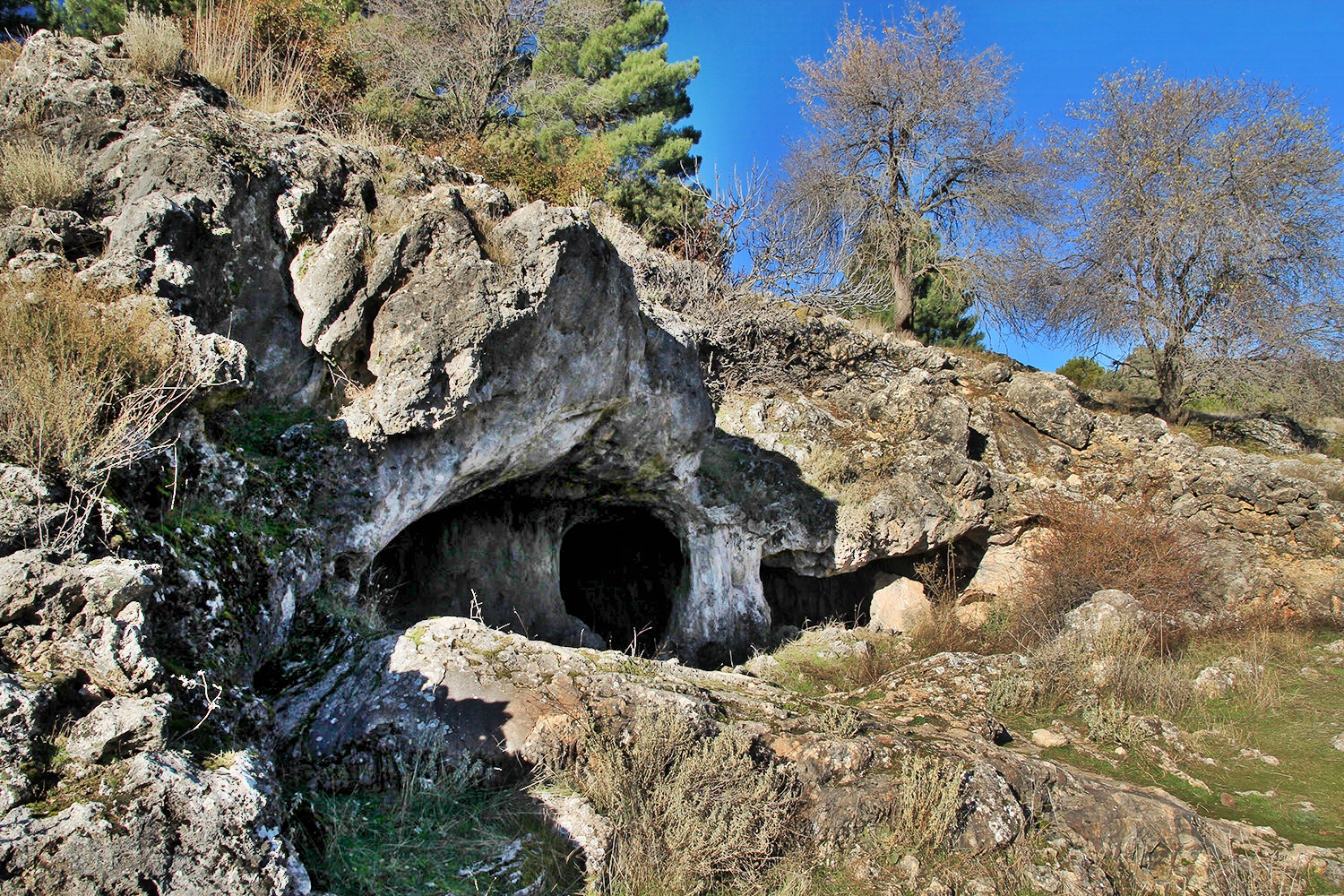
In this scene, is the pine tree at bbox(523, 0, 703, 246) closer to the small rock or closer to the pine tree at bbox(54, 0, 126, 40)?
the pine tree at bbox(54, 0, 126, 40)

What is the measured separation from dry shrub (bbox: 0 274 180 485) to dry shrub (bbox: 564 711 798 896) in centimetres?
286

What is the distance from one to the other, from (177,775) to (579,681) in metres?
2.64

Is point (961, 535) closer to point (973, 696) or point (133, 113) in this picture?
point (973, 696)

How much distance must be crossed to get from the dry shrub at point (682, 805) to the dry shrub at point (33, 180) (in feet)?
16.2

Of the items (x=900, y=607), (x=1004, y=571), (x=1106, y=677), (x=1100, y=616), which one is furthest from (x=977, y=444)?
(x=1106, y=677)

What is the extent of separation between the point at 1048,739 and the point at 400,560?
6.23 meters

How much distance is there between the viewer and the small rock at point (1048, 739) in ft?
22.4

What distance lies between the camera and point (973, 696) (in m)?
7.85

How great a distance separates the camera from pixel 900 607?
35.6 ft

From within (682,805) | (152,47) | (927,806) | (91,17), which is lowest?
(682,805)

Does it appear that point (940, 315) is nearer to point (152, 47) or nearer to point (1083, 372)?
point (1083, 372)

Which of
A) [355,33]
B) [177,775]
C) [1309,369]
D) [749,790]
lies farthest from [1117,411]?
[177,775]

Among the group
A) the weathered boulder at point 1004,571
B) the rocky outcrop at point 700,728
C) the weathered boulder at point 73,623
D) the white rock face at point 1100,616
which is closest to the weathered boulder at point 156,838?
the weathered boulder at point 73,623

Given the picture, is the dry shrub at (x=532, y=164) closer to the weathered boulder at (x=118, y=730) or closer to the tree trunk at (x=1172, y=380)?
the weathered boulder at (x=118, y=730)
